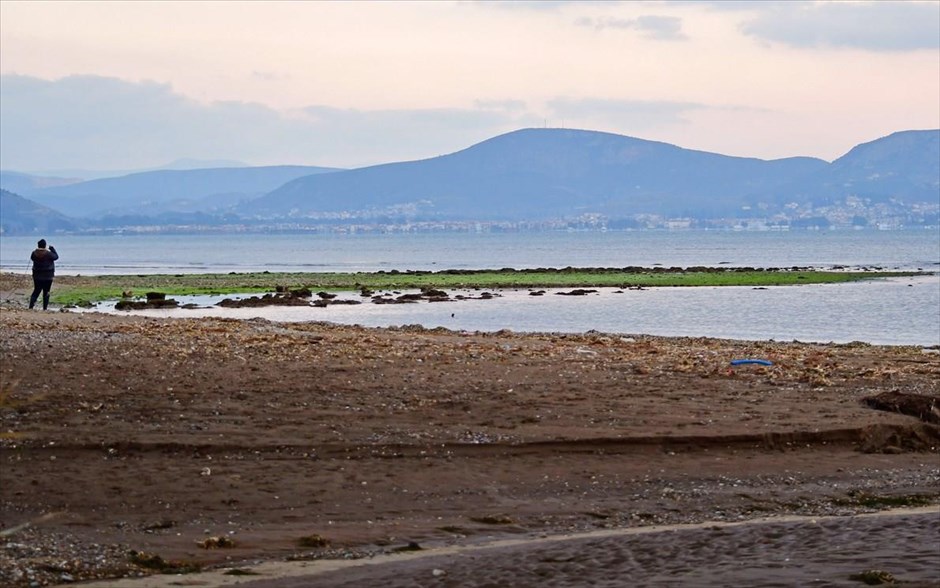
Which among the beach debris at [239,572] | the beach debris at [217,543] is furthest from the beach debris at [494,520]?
the beach debris at [239,572]

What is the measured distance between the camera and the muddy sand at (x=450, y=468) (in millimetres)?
11305

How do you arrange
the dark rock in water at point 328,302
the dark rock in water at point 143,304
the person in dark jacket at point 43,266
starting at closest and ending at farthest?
the person in dark jacket at point 43,266 → the dark rock in water at point 143,304 → the dark rock in water at point 328,302

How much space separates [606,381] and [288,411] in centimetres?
559

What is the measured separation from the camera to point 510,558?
11.5 meters

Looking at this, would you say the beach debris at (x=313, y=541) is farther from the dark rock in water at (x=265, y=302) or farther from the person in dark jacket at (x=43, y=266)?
the dark rock in water at (x=265, y=302)

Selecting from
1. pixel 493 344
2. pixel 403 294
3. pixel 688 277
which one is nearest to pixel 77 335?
pixel 493 344

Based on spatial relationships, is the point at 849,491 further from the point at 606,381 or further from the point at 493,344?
the point at 493,344

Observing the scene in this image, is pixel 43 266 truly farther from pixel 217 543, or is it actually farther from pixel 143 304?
pixel 217 543

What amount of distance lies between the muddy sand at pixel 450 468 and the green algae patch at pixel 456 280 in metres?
42.3

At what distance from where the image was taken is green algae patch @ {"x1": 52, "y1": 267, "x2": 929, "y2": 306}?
67438 mm

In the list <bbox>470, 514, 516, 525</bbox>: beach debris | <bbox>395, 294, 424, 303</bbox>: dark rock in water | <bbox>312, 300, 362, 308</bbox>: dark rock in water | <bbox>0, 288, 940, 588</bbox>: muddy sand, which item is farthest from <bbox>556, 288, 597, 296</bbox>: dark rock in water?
<bbox>470, 514, 516, 525</bbox>: beach debris

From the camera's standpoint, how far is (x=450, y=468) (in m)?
14.8

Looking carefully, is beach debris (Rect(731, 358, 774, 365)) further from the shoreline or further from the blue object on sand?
the shoreline

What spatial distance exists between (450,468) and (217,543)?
12.1 feet
